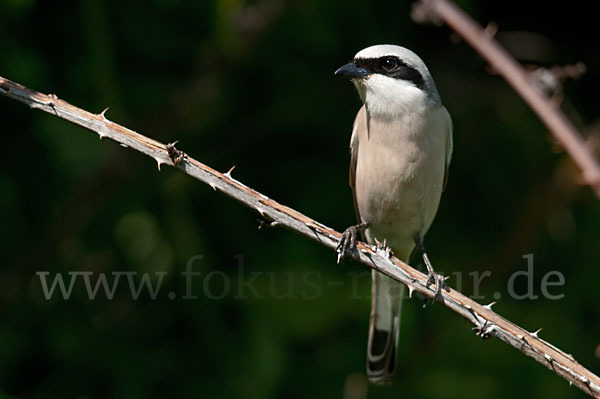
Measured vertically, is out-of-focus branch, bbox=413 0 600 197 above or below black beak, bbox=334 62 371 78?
below

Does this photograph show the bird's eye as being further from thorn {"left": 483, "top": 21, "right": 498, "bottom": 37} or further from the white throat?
thorn {"left": 483, "top": 21, "right": 498, "bottom": 37}

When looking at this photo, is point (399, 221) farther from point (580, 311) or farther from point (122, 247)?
point (122, 247)

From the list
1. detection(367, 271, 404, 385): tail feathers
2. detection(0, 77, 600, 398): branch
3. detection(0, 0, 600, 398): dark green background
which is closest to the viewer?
detection(0, 77, 600, 398): branch

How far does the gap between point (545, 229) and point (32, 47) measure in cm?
294

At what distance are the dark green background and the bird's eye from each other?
0.81 meters

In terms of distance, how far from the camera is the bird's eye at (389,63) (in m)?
3.21

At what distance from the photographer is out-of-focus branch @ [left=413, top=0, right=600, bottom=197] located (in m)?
2.18

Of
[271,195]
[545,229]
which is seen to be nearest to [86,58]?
[271,195]

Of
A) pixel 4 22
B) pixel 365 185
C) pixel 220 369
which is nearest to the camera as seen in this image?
pixel 365 185

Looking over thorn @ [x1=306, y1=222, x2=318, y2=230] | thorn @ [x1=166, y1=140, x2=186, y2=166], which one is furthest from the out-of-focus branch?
thorn @ [x1=166, y1=140, x2=186, y2=166]

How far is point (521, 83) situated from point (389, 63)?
0.91 meters

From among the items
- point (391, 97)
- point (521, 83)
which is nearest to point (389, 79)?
point (391, 97)

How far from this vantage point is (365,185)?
130 inches

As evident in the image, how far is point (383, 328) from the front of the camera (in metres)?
3.54
